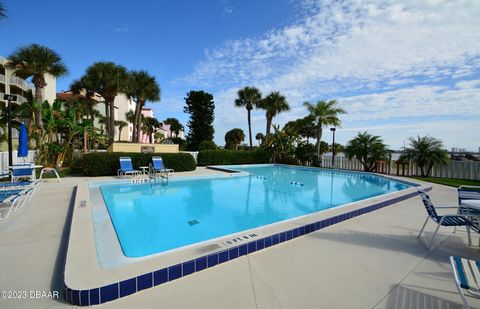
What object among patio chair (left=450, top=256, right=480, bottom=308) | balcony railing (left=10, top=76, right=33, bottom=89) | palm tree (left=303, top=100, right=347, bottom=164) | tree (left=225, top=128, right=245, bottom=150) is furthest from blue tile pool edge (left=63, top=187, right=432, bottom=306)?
tree (left=225, top=128, right=245, bottom=150)

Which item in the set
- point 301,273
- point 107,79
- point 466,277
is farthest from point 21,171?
point 107,79

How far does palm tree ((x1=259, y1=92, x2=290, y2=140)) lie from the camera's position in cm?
2495

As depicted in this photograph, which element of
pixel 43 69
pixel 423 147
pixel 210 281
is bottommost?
pixel 210 281

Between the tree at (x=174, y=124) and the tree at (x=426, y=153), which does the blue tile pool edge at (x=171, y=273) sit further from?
the tree at (x=174, y=124)

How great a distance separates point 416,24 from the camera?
346 inches

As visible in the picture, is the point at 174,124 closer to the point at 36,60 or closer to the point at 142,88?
the point at 142,88

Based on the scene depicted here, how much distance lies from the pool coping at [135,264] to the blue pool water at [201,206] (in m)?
1.01

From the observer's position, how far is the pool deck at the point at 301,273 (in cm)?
238

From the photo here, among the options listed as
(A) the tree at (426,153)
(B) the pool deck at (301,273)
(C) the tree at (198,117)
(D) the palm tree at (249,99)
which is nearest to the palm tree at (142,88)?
(C) the tree at (198,117)

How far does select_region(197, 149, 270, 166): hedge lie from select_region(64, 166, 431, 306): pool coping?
1448cm

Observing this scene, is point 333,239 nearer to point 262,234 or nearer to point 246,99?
point 262,234

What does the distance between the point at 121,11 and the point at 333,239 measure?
13415 mm

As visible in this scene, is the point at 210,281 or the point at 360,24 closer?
the point at 210,281

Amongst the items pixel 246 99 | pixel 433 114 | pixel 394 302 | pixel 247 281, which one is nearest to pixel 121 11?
pixel 247 281
